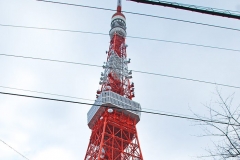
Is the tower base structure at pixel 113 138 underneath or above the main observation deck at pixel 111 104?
underneath

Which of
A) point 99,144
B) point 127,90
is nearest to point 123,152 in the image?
point 99,144

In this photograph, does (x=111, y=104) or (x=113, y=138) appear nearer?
(x=113, y=138)

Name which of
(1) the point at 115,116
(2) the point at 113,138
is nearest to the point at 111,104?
(1) the point at 115,116

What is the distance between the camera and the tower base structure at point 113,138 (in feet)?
89.6

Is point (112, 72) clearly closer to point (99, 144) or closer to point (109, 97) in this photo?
point (109, 97)

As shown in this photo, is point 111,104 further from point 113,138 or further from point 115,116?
point 113,138

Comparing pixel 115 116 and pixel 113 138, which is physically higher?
pixel 115 116

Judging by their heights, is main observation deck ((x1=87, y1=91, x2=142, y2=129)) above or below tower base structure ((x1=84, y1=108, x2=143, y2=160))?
above

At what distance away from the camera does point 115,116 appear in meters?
31.2

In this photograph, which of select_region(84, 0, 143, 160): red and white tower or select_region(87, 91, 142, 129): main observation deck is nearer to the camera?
select_region(84, 0, 143, 160): red and white tower

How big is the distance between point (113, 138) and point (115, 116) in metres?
3.23

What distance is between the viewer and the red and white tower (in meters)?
27.6

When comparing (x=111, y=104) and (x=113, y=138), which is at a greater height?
(x=111, y=104)

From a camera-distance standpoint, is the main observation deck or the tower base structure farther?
the main observation deck
